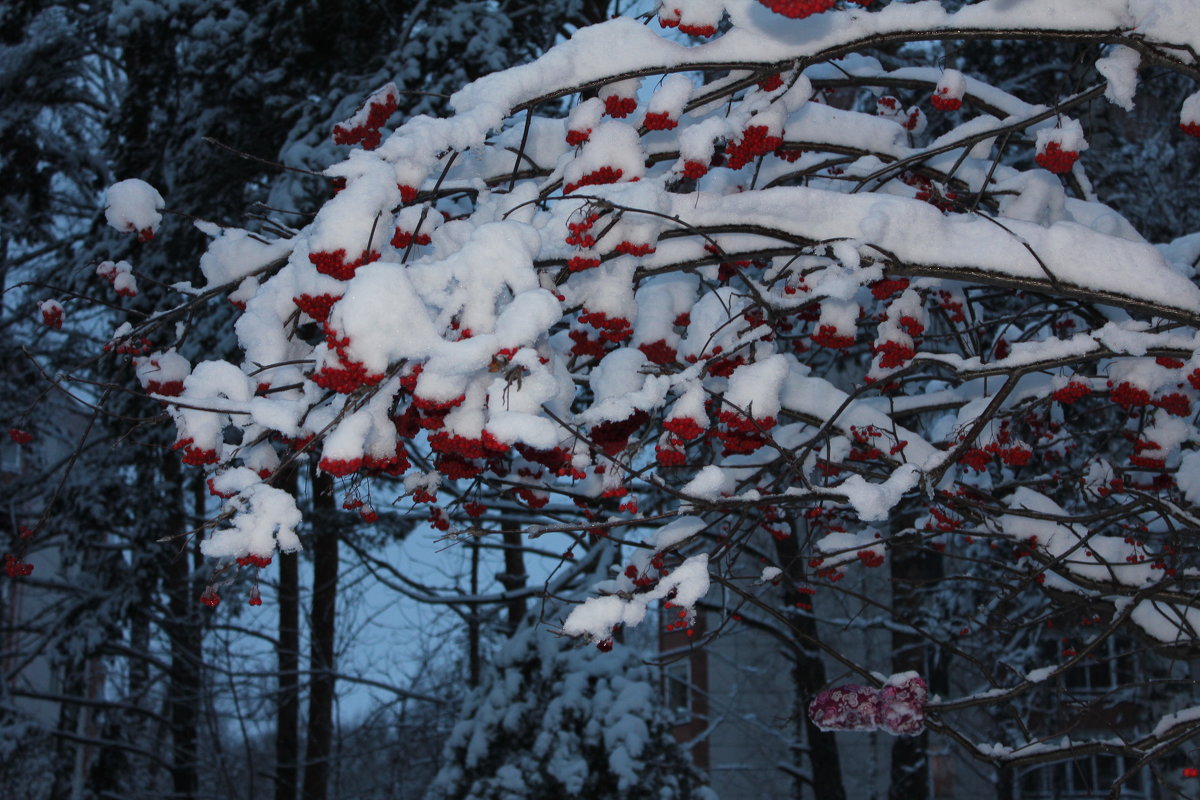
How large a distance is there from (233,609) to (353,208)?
1262 cm

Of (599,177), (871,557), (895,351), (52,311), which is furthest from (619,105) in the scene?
(52,311)

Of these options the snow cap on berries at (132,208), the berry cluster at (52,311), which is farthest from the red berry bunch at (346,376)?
the berry cluster at (52,311)

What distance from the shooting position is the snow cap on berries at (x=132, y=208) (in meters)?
3.65

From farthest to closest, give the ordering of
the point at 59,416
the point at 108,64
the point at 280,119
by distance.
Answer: the point at 59,416, the point at 108,64, the point at 280,119

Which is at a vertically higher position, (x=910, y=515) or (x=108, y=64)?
(x=108, y=64)

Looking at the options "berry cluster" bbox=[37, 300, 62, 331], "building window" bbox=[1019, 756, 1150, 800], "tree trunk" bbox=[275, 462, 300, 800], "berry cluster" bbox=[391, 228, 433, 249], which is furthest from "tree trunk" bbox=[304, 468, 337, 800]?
"berry cluster" bbox=[391, 228, 433, 249]

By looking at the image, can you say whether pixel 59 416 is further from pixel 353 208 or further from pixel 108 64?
pixel 353 208

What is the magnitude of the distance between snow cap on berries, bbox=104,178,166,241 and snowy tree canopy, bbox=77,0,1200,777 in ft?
0.91

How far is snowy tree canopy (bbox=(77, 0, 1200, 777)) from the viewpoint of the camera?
105 inches

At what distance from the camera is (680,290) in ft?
13.4

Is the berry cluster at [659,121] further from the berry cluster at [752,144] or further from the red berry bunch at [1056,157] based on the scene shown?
the red berry bunch at [1056,157]

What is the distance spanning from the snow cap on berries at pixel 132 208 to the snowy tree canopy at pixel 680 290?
11.0 inches

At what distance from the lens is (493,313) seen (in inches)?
106

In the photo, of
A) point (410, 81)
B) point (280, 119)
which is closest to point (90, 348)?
point (280, 119)
